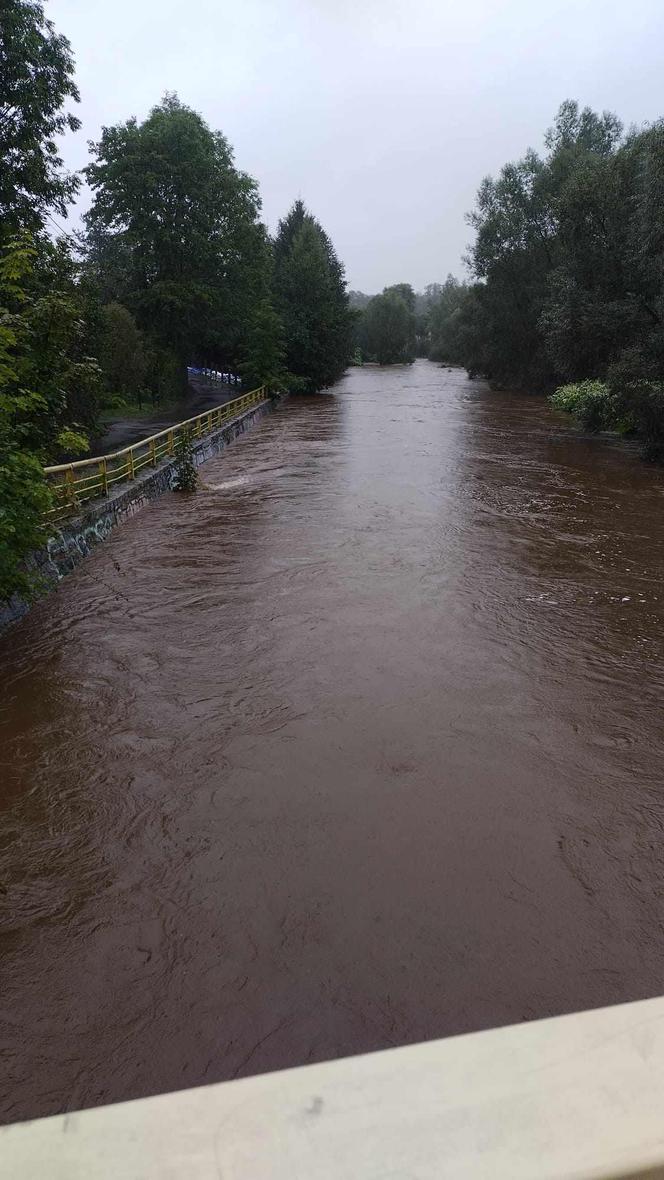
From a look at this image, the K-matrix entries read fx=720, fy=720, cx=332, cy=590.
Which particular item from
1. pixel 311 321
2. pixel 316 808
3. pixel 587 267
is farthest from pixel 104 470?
pixel 311 321

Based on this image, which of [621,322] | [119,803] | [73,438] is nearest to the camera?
[119,803]

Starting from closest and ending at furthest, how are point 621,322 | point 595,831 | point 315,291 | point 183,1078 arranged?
point 183,1078
point 595,831
point 621,322
point 315,291

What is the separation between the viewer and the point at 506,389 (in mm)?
48438

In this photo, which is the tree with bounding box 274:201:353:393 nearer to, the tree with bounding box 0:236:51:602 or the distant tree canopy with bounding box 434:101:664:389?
the distant tree canopy with bounding box 434:101:664:389

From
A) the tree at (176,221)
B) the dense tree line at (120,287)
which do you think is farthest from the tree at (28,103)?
the tree at (176,221)

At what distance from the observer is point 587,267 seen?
85.1 feet

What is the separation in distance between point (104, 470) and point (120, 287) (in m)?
25.9

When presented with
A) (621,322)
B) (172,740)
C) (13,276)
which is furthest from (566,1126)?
(621,322)

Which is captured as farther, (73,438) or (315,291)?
(315,291)

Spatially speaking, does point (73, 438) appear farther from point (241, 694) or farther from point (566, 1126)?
point (566, 1126)

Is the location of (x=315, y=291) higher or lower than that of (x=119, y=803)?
higher

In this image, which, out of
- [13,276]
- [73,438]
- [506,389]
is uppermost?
[13,276]

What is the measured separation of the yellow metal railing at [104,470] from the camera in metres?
11.3

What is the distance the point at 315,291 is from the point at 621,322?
25465 millimetres
